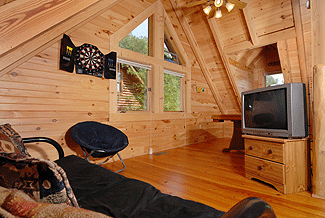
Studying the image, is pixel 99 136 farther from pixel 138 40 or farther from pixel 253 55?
pixel 253 55

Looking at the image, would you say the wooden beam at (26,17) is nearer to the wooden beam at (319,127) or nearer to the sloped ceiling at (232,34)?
the sloped ceiling at (232,34)

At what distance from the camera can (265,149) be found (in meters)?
2.29

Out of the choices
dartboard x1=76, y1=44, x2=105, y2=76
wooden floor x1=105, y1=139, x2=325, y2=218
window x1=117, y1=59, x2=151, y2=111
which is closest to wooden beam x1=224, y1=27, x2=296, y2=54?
window x1=117, y1=59, x2=151, y2=111

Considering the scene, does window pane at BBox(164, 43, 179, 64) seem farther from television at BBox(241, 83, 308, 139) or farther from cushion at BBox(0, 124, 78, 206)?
cushion at BBox(0, 124, 78, 206)

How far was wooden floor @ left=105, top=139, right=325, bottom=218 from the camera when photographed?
69.7 inches

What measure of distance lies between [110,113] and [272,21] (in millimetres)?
3628

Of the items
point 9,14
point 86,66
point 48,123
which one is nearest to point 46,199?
point 9,14

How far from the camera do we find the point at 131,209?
882 mm

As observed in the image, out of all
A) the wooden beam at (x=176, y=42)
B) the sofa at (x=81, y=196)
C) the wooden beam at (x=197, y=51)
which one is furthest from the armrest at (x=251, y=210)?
the wooden beam at (x=197, y=51)

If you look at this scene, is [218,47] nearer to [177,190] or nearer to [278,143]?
[278,143]

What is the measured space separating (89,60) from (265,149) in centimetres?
276

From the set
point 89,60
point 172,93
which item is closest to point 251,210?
point 89,60

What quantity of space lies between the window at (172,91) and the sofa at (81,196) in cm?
297

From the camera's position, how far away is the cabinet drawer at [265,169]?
208 cm
